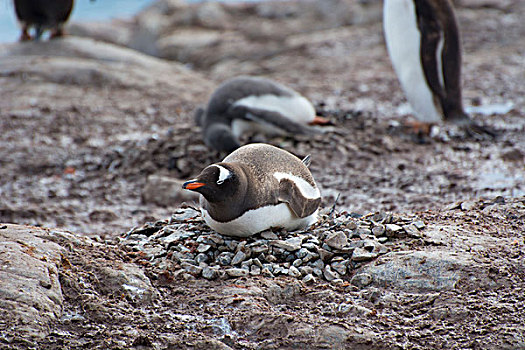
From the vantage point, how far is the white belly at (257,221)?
119 inches

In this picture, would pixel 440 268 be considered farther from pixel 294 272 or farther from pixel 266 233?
pixel 266 233

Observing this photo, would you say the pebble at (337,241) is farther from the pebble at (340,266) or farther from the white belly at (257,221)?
the white belly at (257,221)

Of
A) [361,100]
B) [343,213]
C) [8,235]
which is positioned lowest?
[361,100]

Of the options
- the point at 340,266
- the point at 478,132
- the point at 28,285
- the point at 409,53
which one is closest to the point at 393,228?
the point at 340,266

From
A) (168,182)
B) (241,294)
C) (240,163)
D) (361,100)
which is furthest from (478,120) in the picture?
(241,294)

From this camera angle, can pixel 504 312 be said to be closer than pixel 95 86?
Yes

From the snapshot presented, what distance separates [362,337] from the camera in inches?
92.5

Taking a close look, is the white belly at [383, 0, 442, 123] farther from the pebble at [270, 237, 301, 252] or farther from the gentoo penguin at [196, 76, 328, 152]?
the pebble at [270, 237, 301, 252]

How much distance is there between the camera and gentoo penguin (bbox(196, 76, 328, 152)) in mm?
5605

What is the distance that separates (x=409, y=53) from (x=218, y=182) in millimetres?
4095

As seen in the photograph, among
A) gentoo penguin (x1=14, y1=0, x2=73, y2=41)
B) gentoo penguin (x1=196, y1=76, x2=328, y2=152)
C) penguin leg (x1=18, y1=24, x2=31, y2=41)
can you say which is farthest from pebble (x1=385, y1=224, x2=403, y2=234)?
penguin leg (x1=18, y1=24, x2=31, y2=41)

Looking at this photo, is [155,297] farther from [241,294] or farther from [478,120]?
[478,120]

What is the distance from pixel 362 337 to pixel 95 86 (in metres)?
7.07

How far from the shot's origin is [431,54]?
244 inches
